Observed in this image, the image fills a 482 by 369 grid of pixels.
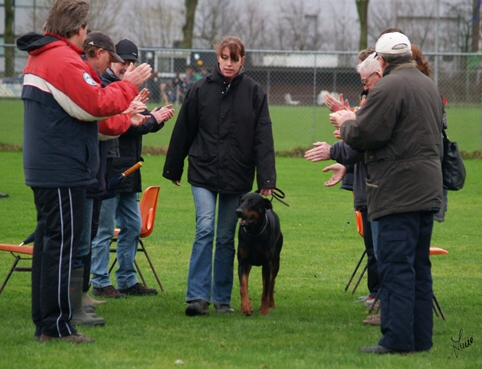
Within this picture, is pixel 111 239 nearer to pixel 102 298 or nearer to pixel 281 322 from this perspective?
pixel 102 298

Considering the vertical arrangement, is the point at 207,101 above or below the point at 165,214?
above

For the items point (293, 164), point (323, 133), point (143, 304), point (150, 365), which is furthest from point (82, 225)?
point (323, 133)

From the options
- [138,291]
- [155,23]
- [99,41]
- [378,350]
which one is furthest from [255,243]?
[155,23]

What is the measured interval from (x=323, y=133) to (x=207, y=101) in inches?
806

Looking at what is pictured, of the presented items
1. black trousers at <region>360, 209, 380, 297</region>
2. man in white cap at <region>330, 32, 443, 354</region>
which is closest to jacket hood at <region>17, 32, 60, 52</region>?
man in white cap at <region>330, 32, 443, 354</region>

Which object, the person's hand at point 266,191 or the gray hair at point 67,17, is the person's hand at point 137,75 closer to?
the gray hair at point 67,17

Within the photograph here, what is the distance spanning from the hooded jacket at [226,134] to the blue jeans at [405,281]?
1672mm

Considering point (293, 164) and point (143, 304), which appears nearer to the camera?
point (143, 304)

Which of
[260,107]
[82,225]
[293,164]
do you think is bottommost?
[293,164]

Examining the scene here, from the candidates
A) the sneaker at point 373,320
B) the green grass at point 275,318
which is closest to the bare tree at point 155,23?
the green grass at point 275,318

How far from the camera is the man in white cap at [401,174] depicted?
4887 millimetres

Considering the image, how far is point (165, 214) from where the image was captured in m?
12.1

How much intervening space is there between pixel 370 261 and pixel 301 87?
23.1 meters

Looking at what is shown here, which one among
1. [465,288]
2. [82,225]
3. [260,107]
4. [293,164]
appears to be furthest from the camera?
[293,164]
